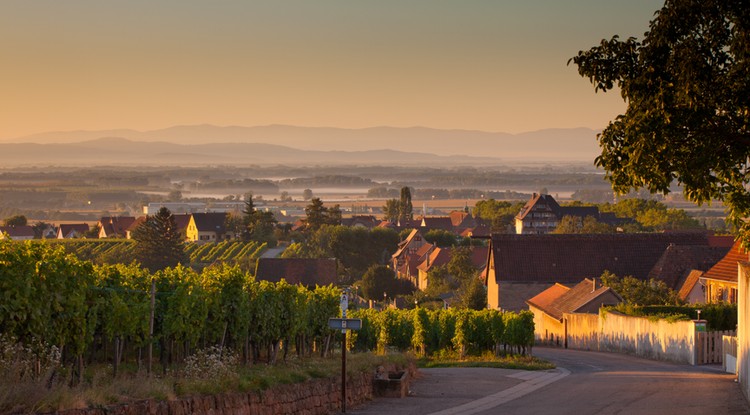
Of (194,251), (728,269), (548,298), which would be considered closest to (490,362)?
(728,269)

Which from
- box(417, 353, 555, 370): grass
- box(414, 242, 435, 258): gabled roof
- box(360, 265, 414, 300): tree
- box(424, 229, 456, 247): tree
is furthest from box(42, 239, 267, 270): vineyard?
box(417, 353, 555, 370): grass

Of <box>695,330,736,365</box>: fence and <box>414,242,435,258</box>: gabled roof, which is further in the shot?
<box>414,242,435,258</box>: gabled roof

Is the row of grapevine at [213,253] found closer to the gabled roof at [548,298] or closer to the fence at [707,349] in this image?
the gabled roof at [548,298]

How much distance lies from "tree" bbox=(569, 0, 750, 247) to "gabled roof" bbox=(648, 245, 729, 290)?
64559mm

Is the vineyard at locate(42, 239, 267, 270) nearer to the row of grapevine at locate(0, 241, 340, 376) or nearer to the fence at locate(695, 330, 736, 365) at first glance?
the fence at locate(695, 330, 736, 365)

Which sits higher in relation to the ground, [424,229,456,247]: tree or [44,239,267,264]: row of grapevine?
[424,229,456,247]: tree

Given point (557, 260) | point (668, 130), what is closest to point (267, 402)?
point (668, 130)

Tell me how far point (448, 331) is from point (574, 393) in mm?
26350

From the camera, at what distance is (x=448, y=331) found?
5791 centimetres

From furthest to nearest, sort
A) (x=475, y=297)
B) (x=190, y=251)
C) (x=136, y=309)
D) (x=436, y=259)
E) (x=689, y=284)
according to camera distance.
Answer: (x=190, y=251)
(x=436, y=259)
(x=475, y=297)
(x=689, y=284)
(x=136, y=309)

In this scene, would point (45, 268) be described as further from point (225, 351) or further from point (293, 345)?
point (293, 345)

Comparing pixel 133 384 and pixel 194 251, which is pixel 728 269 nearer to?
pixel 133 384

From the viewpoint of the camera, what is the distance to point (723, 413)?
84.6 ft

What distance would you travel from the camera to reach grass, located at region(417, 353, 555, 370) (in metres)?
44.6
